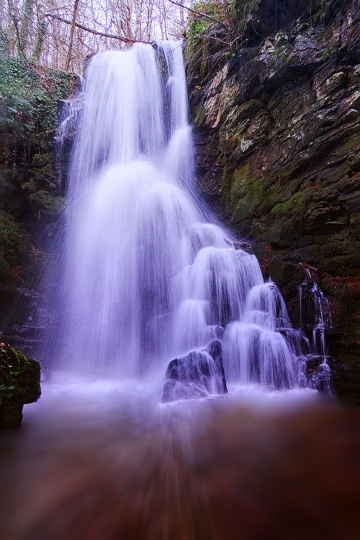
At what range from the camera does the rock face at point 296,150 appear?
6324 millimetres

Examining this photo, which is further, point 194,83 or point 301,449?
point 194,83

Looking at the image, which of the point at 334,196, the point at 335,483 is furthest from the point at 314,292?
the point at 335,483

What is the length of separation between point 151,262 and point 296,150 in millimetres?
4869

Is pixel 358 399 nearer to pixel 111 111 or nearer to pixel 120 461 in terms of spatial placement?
pixel 120 461

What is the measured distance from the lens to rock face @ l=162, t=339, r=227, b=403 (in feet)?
15.9

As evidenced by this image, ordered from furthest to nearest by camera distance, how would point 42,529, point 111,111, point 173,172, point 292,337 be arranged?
point 111,111 → point 173,172 → point 292,337 → point 42,529

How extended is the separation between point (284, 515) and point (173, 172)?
10.9 meters

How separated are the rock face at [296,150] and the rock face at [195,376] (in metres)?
1.91

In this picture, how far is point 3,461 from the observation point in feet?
9.61

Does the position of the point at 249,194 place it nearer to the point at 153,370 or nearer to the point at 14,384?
the point at 153,370

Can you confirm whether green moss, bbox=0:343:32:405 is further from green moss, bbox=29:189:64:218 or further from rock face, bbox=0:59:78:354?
green moss, bbox=29:189:64:218

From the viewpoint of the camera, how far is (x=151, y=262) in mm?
8352

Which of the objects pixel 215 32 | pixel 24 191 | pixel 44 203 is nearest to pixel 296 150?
pixel 215 32

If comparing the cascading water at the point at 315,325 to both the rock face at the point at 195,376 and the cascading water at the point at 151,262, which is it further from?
the rock face at the point at 195,376
